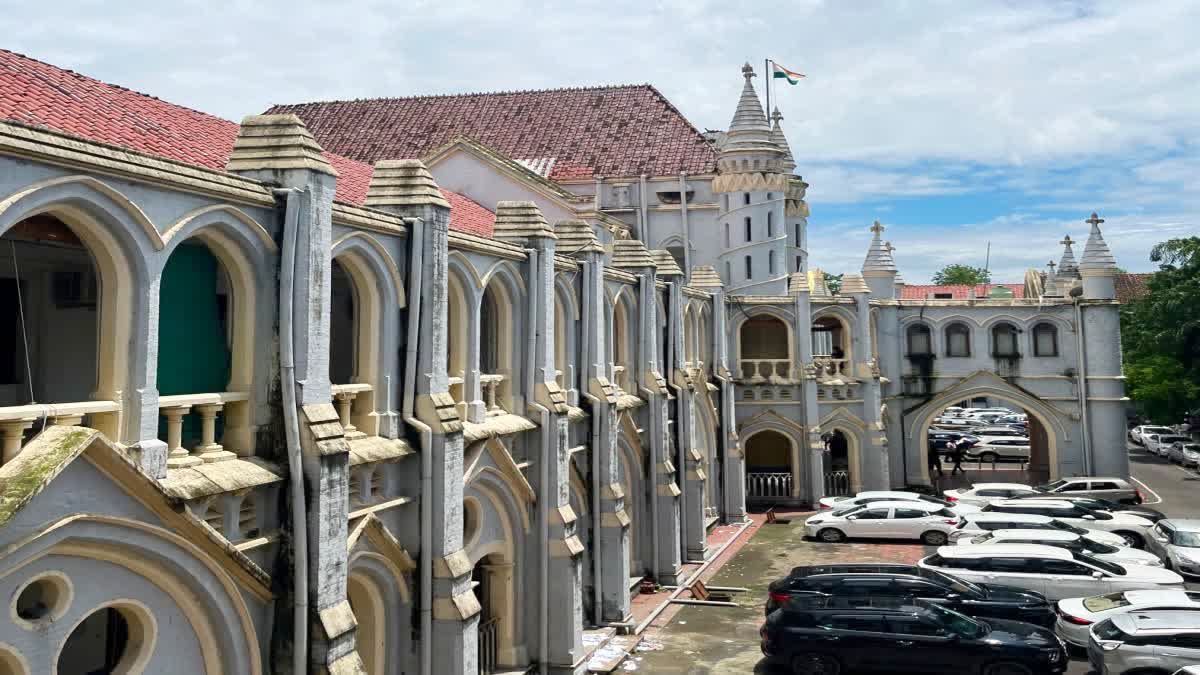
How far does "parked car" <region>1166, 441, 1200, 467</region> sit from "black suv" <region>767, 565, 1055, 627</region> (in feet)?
109

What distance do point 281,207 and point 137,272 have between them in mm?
1934

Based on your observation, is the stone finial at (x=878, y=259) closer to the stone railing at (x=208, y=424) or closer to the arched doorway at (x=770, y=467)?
the arched doorway at (x=770, y=467)

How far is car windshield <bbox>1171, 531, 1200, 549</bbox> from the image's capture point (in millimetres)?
23781

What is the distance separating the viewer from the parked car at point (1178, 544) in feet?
75.3

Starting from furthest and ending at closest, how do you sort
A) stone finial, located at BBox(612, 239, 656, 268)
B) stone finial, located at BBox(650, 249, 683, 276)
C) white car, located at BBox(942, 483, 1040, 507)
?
white car, located at BBox(942, 483, 1040, 507) → stone finial, located at BBox(650, 249, 683, 276) → stone finial, located at BBox(612, 239, 656, 268)

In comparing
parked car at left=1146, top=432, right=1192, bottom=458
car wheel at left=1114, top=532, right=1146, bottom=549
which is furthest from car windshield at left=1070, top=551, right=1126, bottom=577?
parked car at left=1146, top=432, right=1192, bottom=458

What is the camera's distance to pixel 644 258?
2342 cm

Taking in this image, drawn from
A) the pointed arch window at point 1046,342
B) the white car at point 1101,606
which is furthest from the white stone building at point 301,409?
the pointed arch window at point 1046,342

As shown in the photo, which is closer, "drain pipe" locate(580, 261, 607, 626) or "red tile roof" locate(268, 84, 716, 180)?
"drain pipe" locate(580, 261, 607, 626)

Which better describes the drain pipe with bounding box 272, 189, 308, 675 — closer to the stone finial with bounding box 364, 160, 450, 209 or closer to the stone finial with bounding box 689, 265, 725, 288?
the stone finial with bounding box 364, 160, 450, 209

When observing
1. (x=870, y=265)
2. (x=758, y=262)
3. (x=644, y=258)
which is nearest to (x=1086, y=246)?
(x=870, y=265)

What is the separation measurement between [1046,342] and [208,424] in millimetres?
34470

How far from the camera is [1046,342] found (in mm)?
36969

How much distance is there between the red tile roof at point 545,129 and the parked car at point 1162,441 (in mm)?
31196
